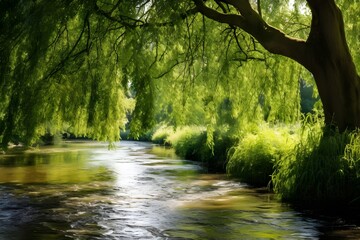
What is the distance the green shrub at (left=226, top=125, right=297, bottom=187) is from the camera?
13.1 metres

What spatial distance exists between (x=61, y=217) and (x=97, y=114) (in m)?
1.90

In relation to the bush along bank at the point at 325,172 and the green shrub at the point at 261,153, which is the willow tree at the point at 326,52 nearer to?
the bush along bank at the point at 325,172

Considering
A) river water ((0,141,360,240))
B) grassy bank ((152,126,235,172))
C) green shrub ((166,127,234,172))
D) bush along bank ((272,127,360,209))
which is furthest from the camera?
green shrub ((166,127,234,172))

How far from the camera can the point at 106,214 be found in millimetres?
8883

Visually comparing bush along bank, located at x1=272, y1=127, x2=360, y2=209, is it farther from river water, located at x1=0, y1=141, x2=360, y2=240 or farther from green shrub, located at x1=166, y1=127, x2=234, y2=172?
green shrub, located at x1=166, y1=127, x2=234, y2=172

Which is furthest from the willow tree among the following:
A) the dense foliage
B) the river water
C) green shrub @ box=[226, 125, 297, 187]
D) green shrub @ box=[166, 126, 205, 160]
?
green shrub @ box=[166, 126, 205, 160]

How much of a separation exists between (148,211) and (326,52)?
4.62 m

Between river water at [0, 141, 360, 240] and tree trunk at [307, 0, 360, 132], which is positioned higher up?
tree trunk at [307, 0, 360, 132]

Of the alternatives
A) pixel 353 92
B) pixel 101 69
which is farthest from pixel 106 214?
pixel 353 92

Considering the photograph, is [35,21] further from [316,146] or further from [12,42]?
[316,146]

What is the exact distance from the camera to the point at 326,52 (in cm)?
967

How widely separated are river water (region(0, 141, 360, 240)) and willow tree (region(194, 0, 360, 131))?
2284mm

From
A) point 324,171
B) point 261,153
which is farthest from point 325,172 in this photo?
point 261,153

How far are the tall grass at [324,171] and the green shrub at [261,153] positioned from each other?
2455mm
